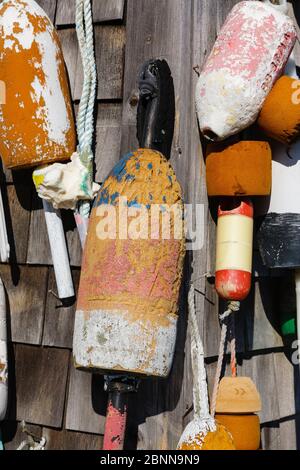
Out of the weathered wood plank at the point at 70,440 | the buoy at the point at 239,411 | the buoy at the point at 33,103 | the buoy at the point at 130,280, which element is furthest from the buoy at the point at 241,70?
the weathered wood plank at the point at 70,440

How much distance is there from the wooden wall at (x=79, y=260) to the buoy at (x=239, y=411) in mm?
67

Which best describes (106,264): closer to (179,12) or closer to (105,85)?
(105,85)

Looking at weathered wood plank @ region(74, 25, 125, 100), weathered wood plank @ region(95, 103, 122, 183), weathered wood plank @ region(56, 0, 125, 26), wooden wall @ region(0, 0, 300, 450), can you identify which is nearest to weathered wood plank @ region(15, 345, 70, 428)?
wooden wall @ region(0, 0, 300, 450)

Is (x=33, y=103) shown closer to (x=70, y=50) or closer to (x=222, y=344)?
(x=70, y=50)

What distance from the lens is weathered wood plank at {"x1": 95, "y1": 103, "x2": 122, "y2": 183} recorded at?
4.95 ft

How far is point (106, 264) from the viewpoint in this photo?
1299 millimetres

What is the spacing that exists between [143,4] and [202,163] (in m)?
0.39

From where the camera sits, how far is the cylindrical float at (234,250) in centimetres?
142

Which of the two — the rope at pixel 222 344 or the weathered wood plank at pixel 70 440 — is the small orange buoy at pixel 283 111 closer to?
the rope at pixel 222 344

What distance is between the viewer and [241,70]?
1392 millimetres

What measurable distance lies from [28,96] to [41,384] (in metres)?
0.64

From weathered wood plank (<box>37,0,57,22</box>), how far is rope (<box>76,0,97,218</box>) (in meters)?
0.10

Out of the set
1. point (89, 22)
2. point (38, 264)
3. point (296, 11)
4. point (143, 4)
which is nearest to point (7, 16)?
point (89, 22)

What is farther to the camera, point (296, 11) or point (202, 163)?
point (296, 11)
